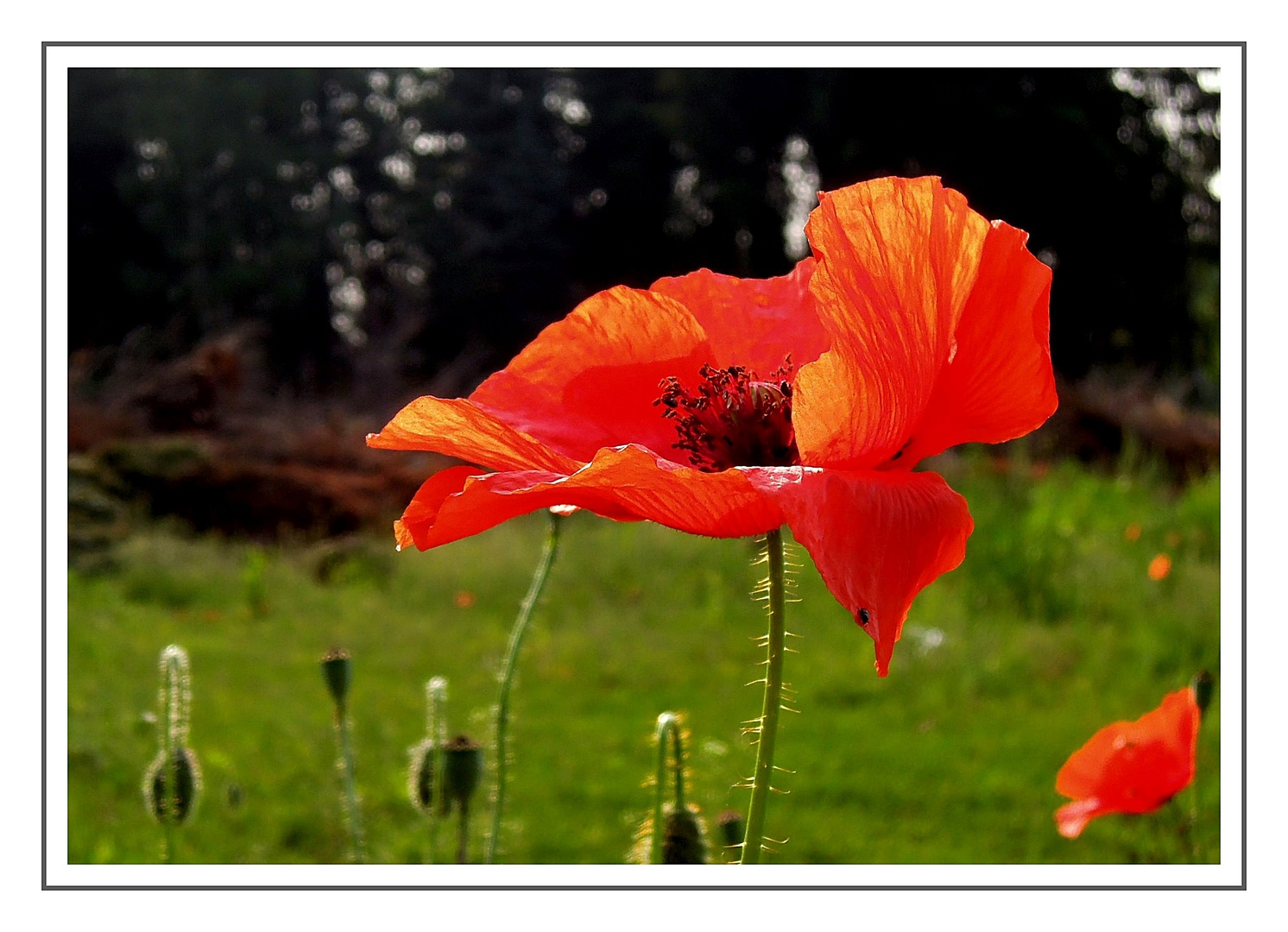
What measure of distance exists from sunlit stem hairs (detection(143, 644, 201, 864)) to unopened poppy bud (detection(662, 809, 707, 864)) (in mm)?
377

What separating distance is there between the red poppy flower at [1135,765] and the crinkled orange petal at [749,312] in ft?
2.51

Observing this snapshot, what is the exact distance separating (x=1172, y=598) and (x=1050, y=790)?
1.41 meters

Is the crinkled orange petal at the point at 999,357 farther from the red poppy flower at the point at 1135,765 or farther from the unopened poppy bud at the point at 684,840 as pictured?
the red poppy flower at the point at 1135,765

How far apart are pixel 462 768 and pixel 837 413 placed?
0.47 metres

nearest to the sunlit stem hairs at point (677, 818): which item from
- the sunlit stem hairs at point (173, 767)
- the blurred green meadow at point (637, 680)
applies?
the sunlit stem hairs at point (173, 767)

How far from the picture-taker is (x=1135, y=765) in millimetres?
1450

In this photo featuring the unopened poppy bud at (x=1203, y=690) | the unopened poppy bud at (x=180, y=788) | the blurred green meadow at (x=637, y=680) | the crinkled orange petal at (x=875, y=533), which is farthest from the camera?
the blurred green meadow at (x=637, y=680)

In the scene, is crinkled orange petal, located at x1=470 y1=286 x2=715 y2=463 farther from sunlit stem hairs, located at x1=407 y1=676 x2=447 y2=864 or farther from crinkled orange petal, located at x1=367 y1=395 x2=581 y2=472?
sunlit stem hairs, located at x1=407 y1=676 x2=447 y2=864

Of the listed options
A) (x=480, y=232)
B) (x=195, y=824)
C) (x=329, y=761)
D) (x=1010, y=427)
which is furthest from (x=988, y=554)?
(x=1010, y=427)

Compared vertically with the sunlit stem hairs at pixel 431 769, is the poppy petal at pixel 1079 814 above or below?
below

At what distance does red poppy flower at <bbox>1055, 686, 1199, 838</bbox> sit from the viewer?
56.5 inches

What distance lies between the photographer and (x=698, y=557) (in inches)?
188

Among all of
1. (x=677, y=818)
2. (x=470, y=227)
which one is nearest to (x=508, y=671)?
(x=677, y=818)

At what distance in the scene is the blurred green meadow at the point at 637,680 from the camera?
2621mm
